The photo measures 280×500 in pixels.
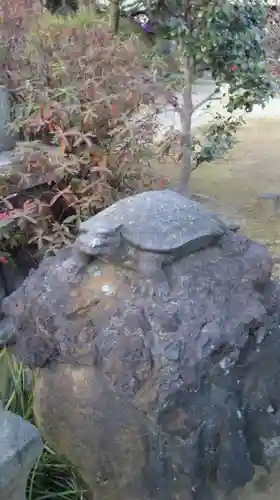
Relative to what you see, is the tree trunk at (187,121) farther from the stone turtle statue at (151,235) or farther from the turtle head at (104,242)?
the turtle head at (104,242)

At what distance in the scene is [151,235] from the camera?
142 cm

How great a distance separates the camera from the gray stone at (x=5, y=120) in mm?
3284

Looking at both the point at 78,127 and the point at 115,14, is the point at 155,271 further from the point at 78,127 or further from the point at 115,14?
the point at 115,14

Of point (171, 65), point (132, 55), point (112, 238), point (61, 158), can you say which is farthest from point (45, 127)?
point (112, 238)

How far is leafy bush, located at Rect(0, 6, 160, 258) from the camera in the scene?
3.02m

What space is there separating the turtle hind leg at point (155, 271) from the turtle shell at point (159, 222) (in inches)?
0.7

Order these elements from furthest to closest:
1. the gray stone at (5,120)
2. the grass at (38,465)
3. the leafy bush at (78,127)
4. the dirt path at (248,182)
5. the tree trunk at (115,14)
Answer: the dirt path at (248,182), the tree trunk at (115,14), the gray stone at (5,120), the leafy bush at (78,127), the grass at (38,465)

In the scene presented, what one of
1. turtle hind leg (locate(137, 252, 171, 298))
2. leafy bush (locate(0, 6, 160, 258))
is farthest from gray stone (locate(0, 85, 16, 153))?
turtle hind leg (locate(137, 252, 171, 298))

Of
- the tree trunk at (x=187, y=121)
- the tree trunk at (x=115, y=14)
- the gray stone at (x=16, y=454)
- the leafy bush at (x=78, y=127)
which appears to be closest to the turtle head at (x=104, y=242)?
the gray stone at (x=16, y=454)

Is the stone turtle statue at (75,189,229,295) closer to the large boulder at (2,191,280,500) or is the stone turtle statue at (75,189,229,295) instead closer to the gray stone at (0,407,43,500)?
the large boulder at (2,191,280,500)

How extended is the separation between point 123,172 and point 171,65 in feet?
4.68

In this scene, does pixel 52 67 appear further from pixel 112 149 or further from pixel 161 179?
pixel 161 179

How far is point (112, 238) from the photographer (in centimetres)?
143

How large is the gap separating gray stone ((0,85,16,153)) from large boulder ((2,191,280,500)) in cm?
196
